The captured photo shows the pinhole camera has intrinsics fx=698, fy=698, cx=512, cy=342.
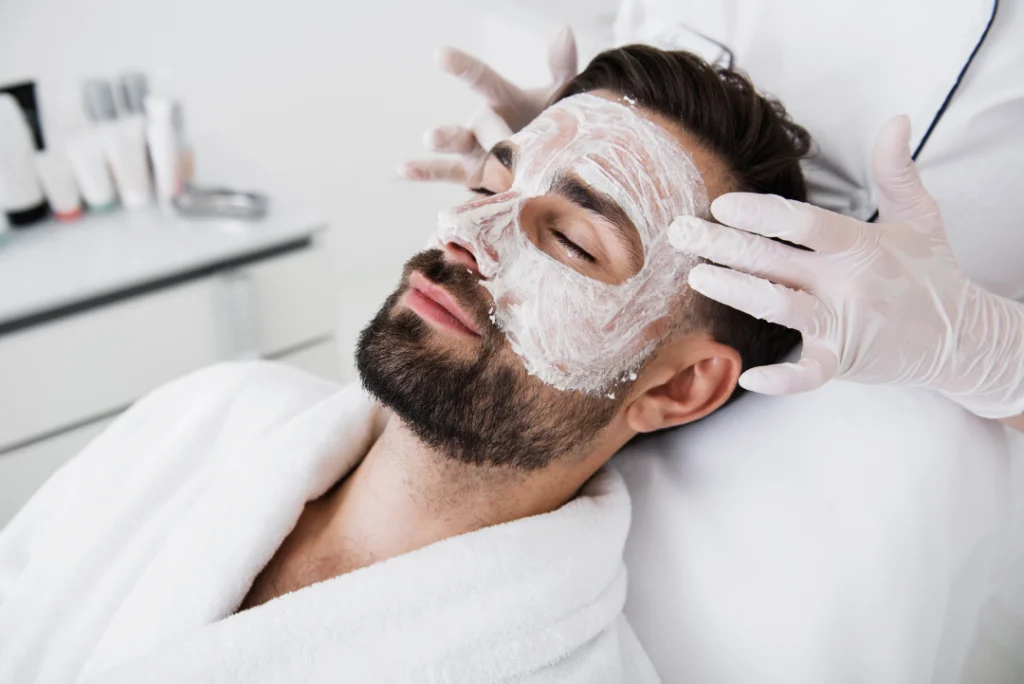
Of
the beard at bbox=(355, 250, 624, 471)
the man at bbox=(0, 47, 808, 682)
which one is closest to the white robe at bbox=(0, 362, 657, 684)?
the man at bbox=(0, 47, 808, 682)

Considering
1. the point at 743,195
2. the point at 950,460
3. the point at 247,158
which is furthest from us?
the point at 247,158

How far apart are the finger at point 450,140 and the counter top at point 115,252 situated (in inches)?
19.9

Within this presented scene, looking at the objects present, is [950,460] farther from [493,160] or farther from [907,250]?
[493,160]

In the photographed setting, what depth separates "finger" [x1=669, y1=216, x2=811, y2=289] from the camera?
27.1 inches

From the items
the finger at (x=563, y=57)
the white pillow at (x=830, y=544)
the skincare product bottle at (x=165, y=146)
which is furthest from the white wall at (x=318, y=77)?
the white pillow at (x=830, y=544)

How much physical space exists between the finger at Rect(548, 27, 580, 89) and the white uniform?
29 centimetres

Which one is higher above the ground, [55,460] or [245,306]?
[245,306]

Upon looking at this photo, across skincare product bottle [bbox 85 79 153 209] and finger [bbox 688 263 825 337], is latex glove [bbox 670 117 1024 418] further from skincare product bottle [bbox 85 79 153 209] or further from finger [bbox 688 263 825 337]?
skincare product bottle [bbox 85 79 153 209]

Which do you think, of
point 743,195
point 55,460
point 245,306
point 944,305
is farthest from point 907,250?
point 55,460

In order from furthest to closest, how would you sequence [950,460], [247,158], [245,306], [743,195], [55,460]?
1. [247,158]
2. [245,306]
3. [55,460]
4. [950,460]
5. [743,195]

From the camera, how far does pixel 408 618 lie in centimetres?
80

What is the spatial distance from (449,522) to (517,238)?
0.39m

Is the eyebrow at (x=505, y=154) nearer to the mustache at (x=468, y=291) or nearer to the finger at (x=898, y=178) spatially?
the mustache at (x=468, y=291)

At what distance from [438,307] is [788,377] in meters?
0.39
